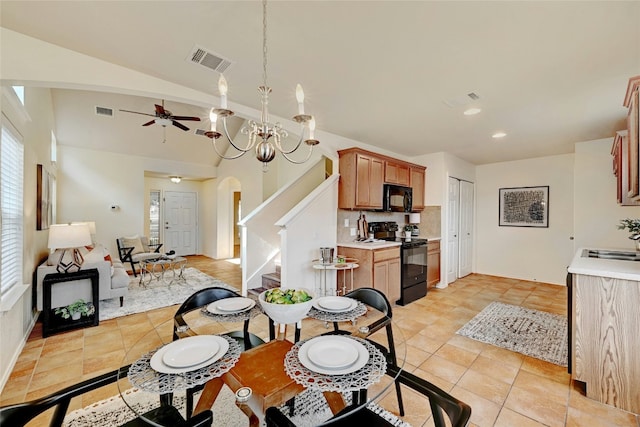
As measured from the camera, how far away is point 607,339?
1.96 metres

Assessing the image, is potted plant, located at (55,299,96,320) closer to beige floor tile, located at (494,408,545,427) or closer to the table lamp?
the table lamp

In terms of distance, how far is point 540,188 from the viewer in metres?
5.34

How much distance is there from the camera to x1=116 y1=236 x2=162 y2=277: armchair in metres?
5.72

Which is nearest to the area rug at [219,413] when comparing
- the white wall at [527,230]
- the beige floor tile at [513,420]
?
the beige floor tile at [513,420]

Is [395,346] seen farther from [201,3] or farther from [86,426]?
[201,3]

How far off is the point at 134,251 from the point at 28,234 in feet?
10.8

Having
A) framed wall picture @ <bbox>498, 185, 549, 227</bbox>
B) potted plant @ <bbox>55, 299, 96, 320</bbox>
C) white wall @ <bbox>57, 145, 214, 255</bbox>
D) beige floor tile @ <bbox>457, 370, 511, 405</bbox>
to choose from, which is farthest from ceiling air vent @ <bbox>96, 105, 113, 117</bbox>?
framed wall picture @ <bbox>498, 185, 549, 227</bbox>

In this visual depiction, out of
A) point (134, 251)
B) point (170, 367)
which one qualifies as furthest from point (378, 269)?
point (134, 251)

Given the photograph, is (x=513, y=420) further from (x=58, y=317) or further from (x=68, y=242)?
(x=58, y=317)

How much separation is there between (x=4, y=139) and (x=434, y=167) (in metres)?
5.66

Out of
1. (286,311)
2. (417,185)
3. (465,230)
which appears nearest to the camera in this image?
(286,311)

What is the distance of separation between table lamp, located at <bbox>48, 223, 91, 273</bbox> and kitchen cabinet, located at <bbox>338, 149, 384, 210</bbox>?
10.6 feet

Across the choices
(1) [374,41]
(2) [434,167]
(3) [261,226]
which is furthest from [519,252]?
(1) [374,41]

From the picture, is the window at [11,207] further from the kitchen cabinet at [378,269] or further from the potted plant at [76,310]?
the kitchen cabinet at [378,269]
